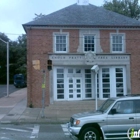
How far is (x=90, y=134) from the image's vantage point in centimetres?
1029

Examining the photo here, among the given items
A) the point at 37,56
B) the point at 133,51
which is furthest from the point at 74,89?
the point at 133,51

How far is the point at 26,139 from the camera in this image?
39.8 ft

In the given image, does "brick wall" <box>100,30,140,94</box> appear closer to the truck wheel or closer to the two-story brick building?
the two-story brick building

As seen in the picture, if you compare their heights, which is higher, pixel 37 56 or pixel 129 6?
pixel 129 6

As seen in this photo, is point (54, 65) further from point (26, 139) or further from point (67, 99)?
point (26, 139)

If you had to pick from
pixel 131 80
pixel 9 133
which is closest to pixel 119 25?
pixel 131 80

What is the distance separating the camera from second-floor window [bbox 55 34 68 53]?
83.0ft

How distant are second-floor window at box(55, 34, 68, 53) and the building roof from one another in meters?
0.91

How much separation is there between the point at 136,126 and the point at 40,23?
16371mm

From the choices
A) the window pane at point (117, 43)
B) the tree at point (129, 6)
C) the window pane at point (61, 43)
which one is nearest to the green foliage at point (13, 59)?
the tree at point (129, 6)

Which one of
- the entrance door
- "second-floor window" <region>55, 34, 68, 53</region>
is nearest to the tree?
"second-floor window" <region>55, 34, 68, 53</region>

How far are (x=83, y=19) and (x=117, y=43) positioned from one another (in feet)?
11.0

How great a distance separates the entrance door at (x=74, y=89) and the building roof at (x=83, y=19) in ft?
14.4

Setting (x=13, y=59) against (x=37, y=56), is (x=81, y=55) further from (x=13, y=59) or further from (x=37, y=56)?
(x=13, y=59)
